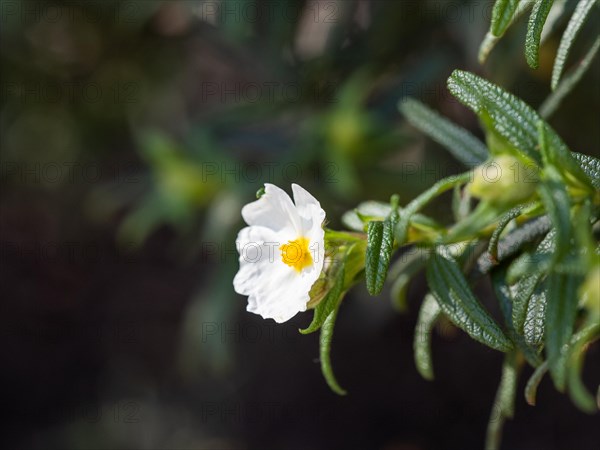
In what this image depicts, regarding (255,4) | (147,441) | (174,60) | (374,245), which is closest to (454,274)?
(374,245)

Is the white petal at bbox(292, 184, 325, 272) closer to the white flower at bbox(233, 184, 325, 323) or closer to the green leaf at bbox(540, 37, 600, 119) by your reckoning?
the white flower at bbox(233, 184, 325, 323)

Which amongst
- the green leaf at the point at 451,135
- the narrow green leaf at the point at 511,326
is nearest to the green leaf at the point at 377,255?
the narrow green leaf at the point at 511,326

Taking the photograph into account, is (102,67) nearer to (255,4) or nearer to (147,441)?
(255,4)

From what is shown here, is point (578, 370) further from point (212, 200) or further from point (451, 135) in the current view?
point (212, 200)

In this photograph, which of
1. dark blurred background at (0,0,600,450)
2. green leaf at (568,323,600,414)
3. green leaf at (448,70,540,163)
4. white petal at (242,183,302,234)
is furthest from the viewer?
dark blurred background at (0,0,600,450)

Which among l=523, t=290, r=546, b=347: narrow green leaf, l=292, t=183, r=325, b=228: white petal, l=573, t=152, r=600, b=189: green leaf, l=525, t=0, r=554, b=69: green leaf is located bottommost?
l=523, t=290, r=546, b=347: narrow green leaf

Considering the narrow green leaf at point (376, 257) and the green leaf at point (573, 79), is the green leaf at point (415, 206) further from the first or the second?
the green leaf at point (573, 79)

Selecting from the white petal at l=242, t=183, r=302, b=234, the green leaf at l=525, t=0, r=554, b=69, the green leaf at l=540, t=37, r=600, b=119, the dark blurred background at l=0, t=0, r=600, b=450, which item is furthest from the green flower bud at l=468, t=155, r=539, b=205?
the dark blurred background at l=0, t=0, r=600, b=450
